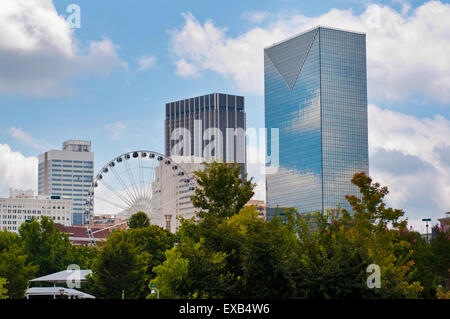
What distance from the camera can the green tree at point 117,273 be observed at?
7544cm

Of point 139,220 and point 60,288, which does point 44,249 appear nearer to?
point 139,220

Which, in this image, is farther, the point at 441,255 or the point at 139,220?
the point at 139,220

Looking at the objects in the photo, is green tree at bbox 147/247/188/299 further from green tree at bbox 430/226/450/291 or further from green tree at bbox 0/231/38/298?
green tree at bbox 430/226/450/291

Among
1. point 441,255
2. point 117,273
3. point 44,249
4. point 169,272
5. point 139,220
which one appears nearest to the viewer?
point 169,272

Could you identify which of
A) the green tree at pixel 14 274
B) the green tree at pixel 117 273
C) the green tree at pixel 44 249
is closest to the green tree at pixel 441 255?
the green tree at pixel 117 273

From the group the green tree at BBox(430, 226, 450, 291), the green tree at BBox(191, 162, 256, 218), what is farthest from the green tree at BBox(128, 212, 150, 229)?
the green tree at BBox(191, 162, 256, 218)

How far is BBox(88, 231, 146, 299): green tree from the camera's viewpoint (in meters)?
75.4

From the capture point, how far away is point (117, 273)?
7681 cm

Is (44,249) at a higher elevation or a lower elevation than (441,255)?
higher

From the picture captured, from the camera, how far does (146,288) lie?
8425cm

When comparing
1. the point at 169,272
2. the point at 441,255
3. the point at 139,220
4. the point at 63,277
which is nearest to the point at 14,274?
the point at 63,277

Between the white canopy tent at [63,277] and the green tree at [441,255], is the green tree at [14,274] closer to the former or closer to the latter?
the white canopy tent at [63,277]
